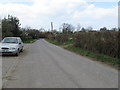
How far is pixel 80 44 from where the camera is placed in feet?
90.3

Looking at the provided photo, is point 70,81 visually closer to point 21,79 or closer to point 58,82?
point 58,82

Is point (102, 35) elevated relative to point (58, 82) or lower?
elevated

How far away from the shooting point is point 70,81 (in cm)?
830

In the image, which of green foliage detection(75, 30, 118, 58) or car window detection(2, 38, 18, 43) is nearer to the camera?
green foliage detection(75, 30, 118, 58)

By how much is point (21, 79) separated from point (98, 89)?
10.4ft

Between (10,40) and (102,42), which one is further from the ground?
(10,40)

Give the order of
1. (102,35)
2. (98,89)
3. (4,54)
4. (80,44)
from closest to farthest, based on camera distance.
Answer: (98,89) → (102,35) → (4,54) → (80,44)

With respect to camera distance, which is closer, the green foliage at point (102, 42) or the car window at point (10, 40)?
the green foliage at point (102, 42)

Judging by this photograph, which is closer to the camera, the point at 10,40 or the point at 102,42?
the point at 102,42

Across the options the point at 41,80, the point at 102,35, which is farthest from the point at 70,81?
the point at 102,35

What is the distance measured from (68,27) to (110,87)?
2942 inches

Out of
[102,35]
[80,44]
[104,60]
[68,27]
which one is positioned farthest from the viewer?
[68,27]

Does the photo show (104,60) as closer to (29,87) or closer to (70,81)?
(70,81)

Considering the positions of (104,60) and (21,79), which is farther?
(104,60)
